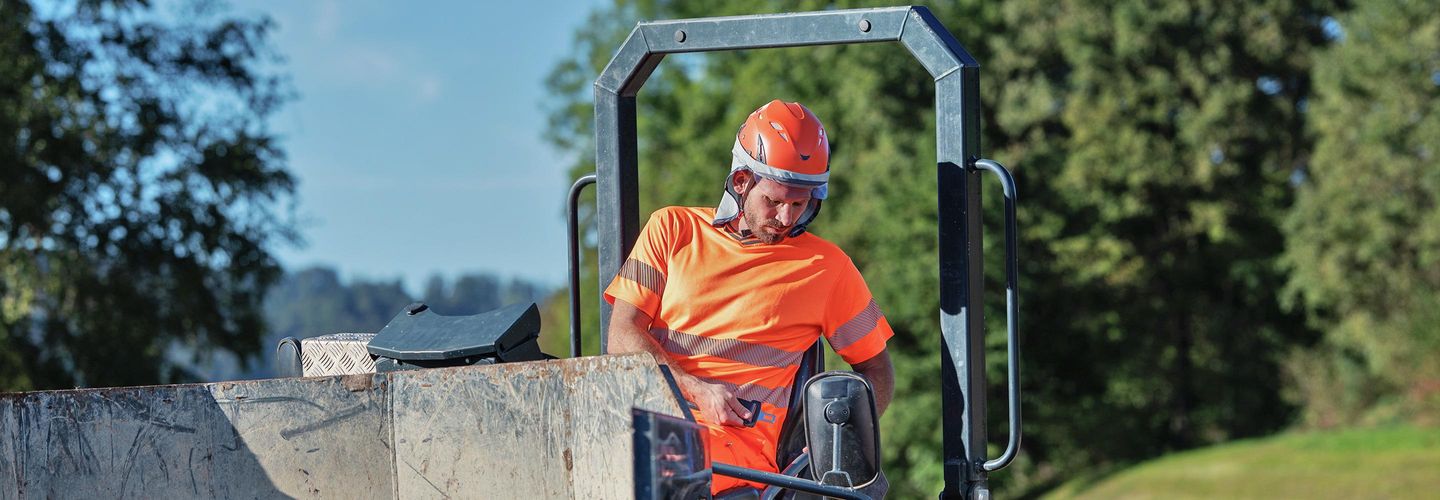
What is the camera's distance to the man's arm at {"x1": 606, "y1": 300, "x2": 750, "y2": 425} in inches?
141

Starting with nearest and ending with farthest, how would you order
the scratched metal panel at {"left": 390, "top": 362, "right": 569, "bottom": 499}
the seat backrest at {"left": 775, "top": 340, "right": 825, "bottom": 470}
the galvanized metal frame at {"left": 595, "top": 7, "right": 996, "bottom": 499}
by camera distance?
1. the scratched metal panel at {"left": 390, "top": 362, "right": 569, "bottom": 499}
2. the seat backrest at {"left": 775, "top": 340, "right": 825, "bottom": 470}
3. the galvanized metal frame at {"left": 595, "top": 7, "right": 996, "bottom": 499}

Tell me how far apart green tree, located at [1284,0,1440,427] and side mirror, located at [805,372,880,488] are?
2782cm

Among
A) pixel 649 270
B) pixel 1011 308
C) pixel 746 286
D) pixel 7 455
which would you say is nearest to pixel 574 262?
pixel 649 270

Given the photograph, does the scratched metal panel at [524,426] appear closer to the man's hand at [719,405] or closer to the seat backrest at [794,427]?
the man's hand at [719,405]

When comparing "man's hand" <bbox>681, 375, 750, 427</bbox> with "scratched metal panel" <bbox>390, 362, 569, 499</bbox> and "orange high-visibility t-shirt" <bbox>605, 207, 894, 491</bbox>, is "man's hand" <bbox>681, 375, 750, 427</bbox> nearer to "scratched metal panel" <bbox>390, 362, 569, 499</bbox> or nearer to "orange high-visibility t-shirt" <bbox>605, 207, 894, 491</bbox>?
"orange high-visibility t-shirt" <bbox>605, 207, 894, 491</bbox>

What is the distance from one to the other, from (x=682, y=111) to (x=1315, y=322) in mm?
12926

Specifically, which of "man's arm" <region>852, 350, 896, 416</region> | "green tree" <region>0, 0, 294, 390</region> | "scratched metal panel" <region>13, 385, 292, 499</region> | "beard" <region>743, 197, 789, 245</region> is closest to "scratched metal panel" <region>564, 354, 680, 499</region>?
"scratched metal panel" <region>13, 385, 292, 499</region>

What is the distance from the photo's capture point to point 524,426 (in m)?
2.83

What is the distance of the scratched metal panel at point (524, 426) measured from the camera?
2.74 m

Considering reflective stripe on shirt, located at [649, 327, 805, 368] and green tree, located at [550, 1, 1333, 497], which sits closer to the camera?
reflective stripe on shirt, located at [649, 327, 805, 368]

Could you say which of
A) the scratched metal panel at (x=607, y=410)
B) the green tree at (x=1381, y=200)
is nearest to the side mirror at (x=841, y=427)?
the scratched metal panel at (x=607, y=410)

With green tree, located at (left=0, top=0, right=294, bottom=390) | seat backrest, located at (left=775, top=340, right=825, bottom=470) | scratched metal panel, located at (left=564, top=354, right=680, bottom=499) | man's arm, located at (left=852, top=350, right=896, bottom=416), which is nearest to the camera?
scratched metal panel, located at (left=564, top=354, right=680, bottom=499)

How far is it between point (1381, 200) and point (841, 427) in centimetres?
2902

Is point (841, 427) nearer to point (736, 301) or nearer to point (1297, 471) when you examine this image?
point (736, 301)
